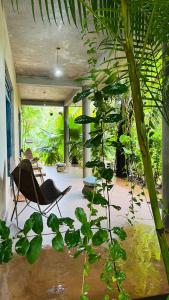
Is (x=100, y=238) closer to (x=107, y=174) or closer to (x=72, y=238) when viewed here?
(x=72, y=238)

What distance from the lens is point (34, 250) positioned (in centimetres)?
63

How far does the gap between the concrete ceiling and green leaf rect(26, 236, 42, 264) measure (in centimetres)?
345

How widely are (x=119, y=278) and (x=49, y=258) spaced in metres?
1.24

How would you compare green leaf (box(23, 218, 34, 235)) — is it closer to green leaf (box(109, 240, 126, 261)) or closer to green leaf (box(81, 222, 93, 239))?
green leaf (box(81, 222, 93, 239))

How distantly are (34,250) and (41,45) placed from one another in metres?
4.89

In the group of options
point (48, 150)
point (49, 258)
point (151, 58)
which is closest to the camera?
point (151, 58)

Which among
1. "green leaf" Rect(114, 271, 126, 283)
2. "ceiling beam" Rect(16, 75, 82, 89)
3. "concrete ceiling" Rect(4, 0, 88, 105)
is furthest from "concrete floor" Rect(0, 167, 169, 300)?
"ceiling beam" Rect(16, 75, 82, 89)

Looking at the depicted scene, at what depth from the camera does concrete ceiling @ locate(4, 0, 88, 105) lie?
12.5ft

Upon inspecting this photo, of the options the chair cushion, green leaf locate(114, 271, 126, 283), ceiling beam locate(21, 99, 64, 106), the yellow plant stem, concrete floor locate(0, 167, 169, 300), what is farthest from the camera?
ceiling beam locate(21, 99, 64, 106)

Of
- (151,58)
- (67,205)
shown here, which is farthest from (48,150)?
(151,58)

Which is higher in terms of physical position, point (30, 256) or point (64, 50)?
point (64, 50)

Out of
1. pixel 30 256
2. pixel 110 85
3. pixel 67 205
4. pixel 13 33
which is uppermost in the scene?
pixel 13 33

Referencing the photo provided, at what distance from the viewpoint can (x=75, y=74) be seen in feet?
22.7

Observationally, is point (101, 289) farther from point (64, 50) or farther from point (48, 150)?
point (48, 150)
